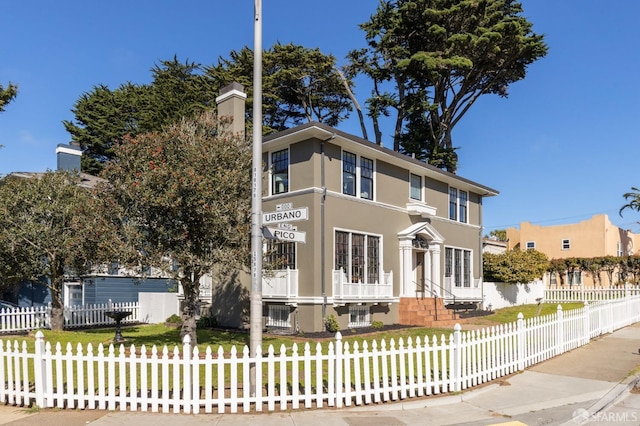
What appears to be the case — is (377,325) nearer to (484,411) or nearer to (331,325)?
(331,325)

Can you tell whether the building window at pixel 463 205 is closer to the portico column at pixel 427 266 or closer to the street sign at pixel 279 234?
the portico column at pixel 427 266

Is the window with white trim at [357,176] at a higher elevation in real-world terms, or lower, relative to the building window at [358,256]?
higher

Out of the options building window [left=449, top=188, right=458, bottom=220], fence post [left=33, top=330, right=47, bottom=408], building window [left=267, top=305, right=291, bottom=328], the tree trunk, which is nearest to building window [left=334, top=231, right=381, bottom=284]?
building window [left=267, top=305, right=291, bottom=328]

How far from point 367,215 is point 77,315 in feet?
40.9

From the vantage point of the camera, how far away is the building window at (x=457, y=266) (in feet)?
75.6

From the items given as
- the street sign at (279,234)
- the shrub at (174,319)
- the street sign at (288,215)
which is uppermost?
the street sign at (288,215)

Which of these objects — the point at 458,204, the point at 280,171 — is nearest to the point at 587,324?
the point at 458,204

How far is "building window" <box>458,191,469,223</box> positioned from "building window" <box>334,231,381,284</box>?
7563 mm

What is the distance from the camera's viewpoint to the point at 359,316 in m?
18.0

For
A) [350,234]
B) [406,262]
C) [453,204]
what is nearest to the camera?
[350,234]

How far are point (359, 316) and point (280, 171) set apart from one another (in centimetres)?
599

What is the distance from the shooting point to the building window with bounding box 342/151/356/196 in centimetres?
1781

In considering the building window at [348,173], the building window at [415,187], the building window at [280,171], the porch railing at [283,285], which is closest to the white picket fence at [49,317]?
the porch railing at [283,285]

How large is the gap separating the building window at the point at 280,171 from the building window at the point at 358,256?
2.65 m
